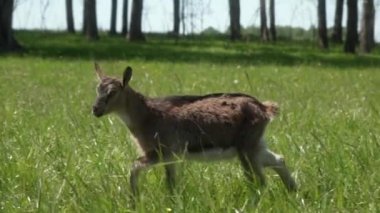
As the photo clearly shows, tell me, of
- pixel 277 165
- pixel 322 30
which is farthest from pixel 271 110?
pixel 322 30

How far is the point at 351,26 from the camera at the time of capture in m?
33.9

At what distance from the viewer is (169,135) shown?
518cm

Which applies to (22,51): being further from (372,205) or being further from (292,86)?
(372,205)

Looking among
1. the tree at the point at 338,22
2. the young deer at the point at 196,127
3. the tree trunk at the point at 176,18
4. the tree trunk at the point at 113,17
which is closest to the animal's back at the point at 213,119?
the young deer at the point at 196,127

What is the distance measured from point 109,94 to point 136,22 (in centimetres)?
3328

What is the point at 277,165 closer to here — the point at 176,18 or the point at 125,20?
the point at 125,20

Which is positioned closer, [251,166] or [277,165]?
[251,166]

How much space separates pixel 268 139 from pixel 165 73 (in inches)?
432

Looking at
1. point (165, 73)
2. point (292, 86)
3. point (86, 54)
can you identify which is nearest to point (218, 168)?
point (292, 86)

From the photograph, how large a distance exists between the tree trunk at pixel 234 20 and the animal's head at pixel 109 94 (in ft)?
132

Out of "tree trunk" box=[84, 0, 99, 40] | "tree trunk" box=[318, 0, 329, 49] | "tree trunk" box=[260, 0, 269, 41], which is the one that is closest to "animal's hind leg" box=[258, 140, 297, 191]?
"tree trunk" box=[84, 0, 99, 40]

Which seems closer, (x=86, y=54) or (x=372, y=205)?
(x=372, y=205)

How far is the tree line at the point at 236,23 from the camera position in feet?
93.6

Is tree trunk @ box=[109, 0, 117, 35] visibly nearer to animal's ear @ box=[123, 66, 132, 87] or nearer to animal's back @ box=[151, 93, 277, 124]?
animal's back @ box=[151, 93, 277, 124]
